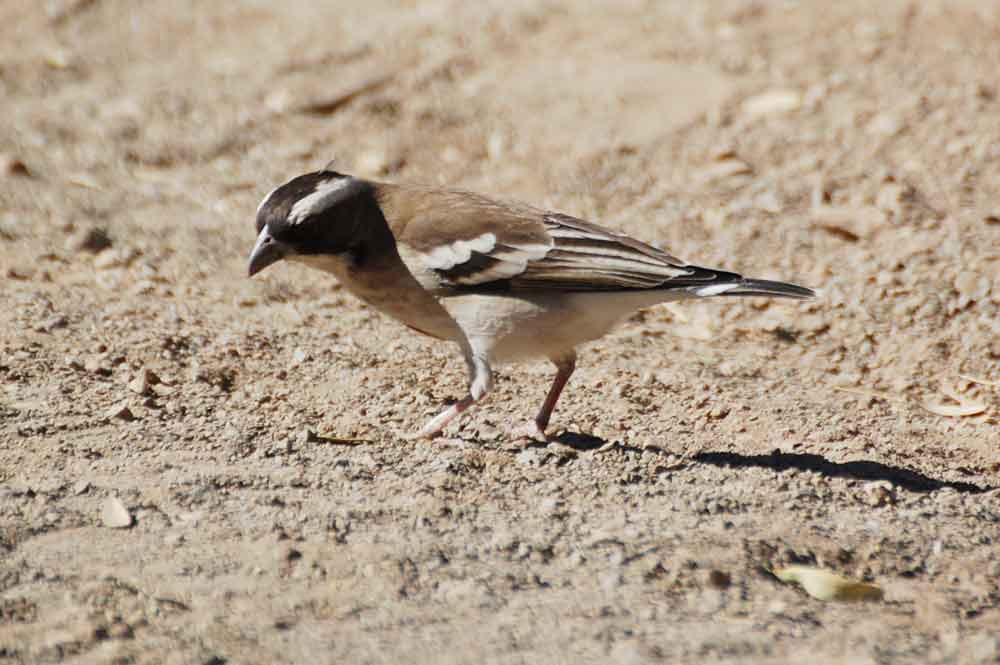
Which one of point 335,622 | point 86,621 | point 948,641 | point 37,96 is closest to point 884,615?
point 948,641

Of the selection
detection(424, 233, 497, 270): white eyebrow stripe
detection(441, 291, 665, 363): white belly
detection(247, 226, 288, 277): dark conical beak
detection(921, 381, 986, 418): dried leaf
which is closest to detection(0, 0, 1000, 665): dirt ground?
detection(921, 381, 986, 418): dried leaf

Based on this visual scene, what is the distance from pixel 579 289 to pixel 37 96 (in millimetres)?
6753

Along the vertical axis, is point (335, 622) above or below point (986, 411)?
above

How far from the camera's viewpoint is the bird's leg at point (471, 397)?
5.97 m

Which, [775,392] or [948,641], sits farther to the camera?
[775,392]

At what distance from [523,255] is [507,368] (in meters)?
1.29

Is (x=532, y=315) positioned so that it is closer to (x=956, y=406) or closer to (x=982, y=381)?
(x=956, y=406)

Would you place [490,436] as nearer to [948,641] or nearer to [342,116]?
[948,641]

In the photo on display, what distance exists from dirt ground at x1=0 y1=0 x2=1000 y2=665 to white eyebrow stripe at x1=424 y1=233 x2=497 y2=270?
806mm

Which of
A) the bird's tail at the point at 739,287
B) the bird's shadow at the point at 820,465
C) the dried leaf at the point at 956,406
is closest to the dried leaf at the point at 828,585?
the bird's shadow at the point at 820,465

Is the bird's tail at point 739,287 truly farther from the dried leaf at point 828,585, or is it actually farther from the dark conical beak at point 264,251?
the dark conical beak at point 264,251

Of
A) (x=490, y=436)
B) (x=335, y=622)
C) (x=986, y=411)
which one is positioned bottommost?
(x=986, y=411)

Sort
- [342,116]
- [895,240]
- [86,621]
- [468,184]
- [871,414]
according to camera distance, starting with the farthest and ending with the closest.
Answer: [342,116], [468,184], [895,240], [871,414], [86,621]

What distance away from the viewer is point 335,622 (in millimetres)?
4293
